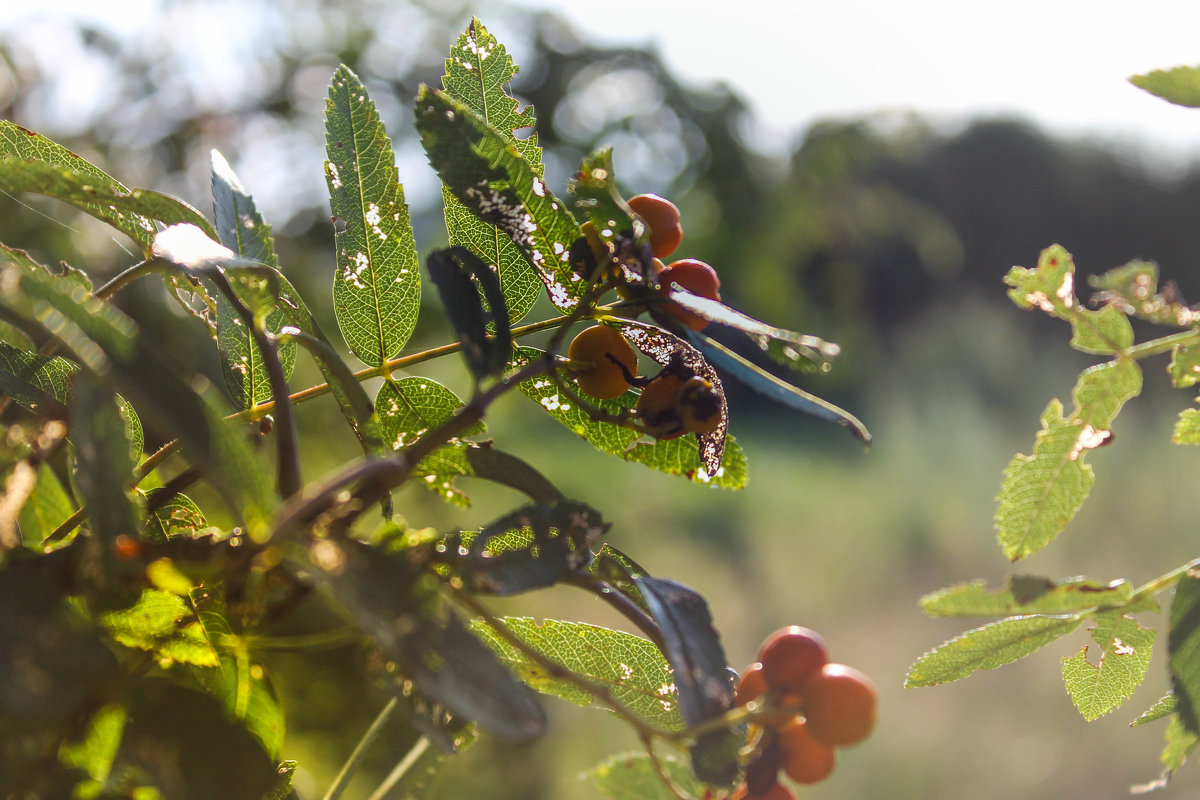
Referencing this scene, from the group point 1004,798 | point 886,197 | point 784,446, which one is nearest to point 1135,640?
point 1004,798

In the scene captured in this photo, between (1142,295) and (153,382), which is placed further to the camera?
(1142,295)

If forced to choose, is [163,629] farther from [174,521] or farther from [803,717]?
[803,717]

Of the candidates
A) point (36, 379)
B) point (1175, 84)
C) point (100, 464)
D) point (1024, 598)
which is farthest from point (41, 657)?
point (1175, 84)

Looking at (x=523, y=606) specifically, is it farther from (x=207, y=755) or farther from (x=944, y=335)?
(x=944, y=335)

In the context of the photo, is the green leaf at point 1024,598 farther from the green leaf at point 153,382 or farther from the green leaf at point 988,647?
the green leaf at point 153,382

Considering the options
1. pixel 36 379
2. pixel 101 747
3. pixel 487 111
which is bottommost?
pixel 101 747

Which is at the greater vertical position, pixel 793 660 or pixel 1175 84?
pixel 1175 84

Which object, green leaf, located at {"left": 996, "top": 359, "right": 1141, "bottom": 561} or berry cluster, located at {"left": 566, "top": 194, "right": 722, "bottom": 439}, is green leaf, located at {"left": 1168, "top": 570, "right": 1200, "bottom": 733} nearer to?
green leaf, located at {"left": 996, "top": 359, "right": 1141, "bottom": 561}

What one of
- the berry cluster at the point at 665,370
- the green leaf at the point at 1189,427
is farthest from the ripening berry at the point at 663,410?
the green leaf at the point at 1189,427
